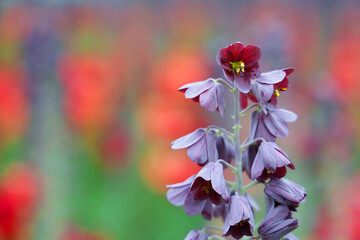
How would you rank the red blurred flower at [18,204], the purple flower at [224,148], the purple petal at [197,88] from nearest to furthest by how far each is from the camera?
1. the purple petal at [197,88]
2. the purple flower at [224,148]
3. the red blurred flower at [18,204]

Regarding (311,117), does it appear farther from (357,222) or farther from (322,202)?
(357,222)

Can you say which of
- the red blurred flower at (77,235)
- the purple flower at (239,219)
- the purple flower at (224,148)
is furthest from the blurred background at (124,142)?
the purple flower at (239,219)

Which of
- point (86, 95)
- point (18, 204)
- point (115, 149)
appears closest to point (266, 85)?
point (18, 204)

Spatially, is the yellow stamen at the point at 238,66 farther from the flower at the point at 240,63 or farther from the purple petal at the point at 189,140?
the purple petal at the point at 189,140

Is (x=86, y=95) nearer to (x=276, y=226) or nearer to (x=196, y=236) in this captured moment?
(x=196, y=236)

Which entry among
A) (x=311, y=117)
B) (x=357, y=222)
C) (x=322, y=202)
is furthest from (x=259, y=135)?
(x=311, y=117)

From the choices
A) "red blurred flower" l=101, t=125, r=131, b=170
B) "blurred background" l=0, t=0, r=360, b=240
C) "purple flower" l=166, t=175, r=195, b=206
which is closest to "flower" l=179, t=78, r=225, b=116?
"purple flower" l=166, t=175, r=195, b=206

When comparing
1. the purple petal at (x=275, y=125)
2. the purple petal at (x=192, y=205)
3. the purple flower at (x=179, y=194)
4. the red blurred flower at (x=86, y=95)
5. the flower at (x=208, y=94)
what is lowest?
the red blurred flower at (x=86, y=95)

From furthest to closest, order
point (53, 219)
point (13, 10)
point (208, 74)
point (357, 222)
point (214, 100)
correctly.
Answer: point (13, 10), point (208, 74), point (53, 219), point (357, 222), point (214, 100)

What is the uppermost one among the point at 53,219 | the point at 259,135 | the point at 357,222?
the point at 259,135
